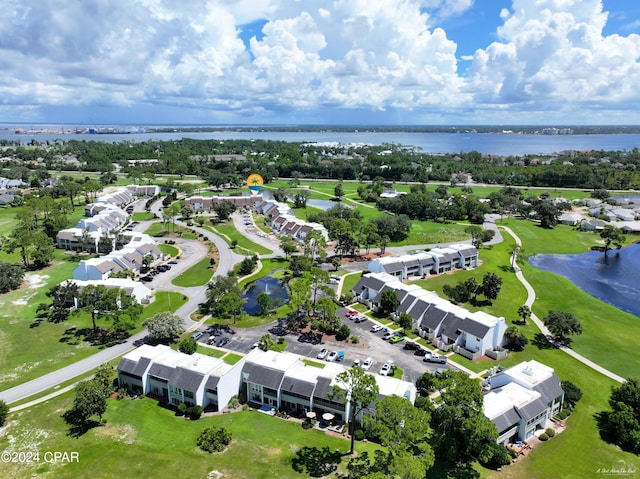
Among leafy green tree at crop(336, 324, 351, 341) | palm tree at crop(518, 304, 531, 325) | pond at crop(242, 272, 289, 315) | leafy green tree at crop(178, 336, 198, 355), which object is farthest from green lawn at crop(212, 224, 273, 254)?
palm tree at crop(518, 304, 531, 325)

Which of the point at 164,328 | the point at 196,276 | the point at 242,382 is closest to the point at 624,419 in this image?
the point at 242,382

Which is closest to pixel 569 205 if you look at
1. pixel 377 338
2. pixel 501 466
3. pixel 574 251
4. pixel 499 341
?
pixel 574 251

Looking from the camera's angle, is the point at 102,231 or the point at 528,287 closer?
the point at 528,287

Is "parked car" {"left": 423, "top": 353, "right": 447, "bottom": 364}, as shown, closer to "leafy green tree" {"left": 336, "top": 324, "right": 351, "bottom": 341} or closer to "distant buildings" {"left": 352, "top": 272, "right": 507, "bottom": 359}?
"distant buildings" {"left": 352, "top": 272, "right": 507, "bottom": 359}

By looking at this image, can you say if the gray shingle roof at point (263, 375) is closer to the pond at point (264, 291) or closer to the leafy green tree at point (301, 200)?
the pond at point (264, 291)

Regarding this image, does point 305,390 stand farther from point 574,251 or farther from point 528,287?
point 574,251
